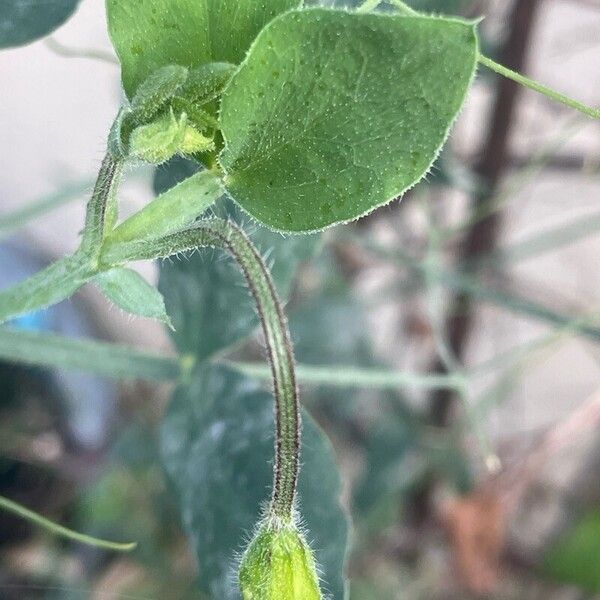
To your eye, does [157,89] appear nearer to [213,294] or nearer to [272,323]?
[272,323]

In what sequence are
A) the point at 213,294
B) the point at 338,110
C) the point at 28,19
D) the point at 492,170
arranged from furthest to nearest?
the point at 492,170, the point at 213,294, the point at 28,19, the point at 338,110

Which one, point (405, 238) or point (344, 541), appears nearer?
point (344, 541)

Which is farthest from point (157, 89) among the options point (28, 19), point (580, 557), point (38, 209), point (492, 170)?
point (580, 557)

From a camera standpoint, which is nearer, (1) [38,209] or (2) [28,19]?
(2) [28,19]

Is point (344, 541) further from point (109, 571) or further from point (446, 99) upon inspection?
point (109, 571)

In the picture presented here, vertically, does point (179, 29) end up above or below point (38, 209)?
below

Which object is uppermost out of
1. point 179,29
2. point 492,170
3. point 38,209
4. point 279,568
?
point 492,170

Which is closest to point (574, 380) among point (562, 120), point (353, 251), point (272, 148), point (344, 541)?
point (562, 120)

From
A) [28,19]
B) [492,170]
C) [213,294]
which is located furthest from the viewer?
[492,170]
